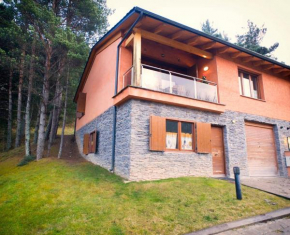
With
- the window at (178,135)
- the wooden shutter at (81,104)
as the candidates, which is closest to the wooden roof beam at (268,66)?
the window at (178,135)

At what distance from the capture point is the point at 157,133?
24.0ft

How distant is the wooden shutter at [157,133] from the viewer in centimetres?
718

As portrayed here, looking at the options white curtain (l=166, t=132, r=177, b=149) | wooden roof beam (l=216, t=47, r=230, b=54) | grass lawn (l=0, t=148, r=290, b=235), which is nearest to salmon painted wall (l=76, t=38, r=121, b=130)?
white curtain (l=166, t=132, r=177, b=149)

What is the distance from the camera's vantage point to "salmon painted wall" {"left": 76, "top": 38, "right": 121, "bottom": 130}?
32.0 ft

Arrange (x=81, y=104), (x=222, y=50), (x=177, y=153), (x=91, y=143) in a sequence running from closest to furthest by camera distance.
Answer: (x=177, y=153)
(x=222, y=50)
(x=91, y=143)
(x=81, y=104)

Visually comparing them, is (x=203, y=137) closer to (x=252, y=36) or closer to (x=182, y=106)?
(x=182, y=106)

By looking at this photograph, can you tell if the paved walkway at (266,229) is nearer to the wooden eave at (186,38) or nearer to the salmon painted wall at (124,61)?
the salmon painted wall at (124,61)

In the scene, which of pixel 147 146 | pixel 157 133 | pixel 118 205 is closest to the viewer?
pixel 118 205

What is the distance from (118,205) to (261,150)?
9069 mm

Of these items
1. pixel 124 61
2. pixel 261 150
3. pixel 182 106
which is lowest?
pixel 261 150

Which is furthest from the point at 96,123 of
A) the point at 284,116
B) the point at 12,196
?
the point at 284,116

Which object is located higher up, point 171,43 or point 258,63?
point 258,63

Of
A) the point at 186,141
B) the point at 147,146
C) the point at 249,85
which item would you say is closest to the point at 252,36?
the point at 249,85

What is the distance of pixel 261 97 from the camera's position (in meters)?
11.4
